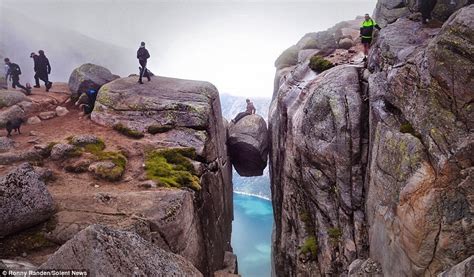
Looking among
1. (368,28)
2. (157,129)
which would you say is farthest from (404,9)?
(157,129)

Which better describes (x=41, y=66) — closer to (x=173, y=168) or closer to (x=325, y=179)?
(x=173, y=168)

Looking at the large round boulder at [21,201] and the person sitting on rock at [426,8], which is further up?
the person sitting on rock at [426,8]

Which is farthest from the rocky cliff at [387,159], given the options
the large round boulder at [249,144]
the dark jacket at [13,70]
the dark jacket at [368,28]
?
the dark jacket at [13,70]

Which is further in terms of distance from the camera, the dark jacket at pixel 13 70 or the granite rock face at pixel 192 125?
the dark jacket at pixel 13 70

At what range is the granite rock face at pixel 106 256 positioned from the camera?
10.2 metres

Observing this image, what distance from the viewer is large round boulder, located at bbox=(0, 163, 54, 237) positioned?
15.6 meters

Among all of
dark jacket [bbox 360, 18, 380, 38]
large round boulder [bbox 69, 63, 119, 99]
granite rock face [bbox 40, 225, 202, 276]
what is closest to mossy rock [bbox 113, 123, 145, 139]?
large round boulder [bbox 69, 63, 119, 99]

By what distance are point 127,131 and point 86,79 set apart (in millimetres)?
13175

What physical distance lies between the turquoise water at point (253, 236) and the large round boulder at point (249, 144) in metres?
28.4

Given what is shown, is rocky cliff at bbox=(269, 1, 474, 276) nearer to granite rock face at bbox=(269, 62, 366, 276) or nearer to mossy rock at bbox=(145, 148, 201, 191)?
granite rock face at bbox=(269, 62, 366, 276)

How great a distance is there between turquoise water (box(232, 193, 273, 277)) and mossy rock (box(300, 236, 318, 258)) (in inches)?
1572

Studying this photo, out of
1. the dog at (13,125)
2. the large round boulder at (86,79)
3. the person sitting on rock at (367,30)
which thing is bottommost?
the dog at (13,125)

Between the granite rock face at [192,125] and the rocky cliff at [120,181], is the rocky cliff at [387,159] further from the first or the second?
the rocky cliff at [120,181]

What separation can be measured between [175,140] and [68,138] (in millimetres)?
8450
